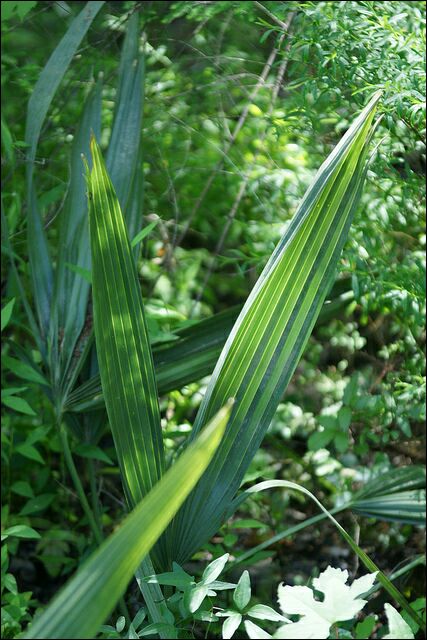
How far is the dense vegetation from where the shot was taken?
1478 millimetres

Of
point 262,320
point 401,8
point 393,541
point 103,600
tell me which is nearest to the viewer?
point 103,600

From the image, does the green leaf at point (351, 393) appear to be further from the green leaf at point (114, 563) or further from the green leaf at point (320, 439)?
the green leaf at point (114, 563)

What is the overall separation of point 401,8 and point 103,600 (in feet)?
5.32

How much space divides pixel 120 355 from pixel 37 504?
896mm

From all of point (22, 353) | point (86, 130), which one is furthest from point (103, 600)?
point (86, 130)

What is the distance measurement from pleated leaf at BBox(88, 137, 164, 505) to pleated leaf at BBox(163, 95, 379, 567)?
0.09 m

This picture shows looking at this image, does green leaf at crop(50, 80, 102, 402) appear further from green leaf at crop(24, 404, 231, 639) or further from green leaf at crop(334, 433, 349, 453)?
green leaf at crop(24, 404, 231, 639)

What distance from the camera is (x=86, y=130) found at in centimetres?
226

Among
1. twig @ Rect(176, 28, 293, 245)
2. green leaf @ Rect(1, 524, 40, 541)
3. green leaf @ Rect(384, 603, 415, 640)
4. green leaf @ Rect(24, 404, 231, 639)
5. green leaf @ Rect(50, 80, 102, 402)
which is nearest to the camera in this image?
green leaf @ Rect(24, 404, 231, 639)

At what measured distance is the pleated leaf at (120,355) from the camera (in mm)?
1500

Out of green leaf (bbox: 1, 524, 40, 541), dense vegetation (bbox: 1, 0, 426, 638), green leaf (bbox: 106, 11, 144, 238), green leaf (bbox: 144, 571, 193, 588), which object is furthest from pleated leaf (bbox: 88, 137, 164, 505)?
green leaf (bbox: 106, 11, 144, 238)

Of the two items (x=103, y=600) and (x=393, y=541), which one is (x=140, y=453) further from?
(x=393, y=541)

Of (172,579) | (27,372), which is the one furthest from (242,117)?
(172,579)

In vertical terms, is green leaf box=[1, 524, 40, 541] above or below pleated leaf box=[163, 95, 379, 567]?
below
